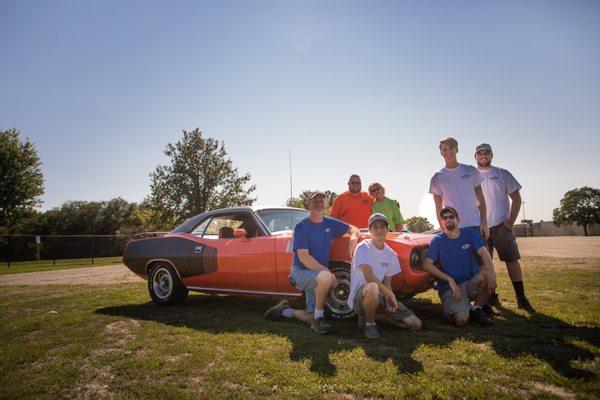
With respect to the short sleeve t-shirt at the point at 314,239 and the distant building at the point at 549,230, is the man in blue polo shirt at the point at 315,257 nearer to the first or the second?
the short sleeve t-shirt at the point at 314,239

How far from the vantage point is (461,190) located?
4480 millimetres

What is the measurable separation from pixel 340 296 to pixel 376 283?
31.4 inches

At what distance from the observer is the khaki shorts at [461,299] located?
152 inches

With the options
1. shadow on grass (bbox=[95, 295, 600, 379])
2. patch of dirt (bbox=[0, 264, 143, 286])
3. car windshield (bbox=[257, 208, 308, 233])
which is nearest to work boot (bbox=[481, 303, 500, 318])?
Result: shadow on grass (bbox=[95, 295, 600, 379])

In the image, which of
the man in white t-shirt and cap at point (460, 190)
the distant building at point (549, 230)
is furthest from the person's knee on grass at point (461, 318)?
the distant building at point (549, 230)

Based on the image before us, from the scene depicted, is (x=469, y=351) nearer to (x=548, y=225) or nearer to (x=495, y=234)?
(x=495, y=234)

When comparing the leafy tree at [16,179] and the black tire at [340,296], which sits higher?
the leafy tree at [16,179]

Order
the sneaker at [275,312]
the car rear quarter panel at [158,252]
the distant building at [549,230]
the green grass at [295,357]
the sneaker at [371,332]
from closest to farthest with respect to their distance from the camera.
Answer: the green grass at [295,357] → the sneaker at [371,332] → the sneaker at [275,312] → the car rear quarter panel at [158,252] → the distant building at [549,230]

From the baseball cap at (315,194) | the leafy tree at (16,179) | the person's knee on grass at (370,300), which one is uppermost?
the leafy tree at (16,179)

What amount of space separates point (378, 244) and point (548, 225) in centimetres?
6309

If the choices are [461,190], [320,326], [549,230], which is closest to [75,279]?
[320,326]

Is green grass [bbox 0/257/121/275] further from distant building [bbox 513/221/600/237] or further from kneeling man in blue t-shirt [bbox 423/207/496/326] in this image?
distant building [bbox 513/221/600/237]

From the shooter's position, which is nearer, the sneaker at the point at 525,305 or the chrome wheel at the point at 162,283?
the sneaker at the point at 525,305

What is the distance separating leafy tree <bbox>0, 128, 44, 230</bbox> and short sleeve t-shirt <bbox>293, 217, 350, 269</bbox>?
101 ft
